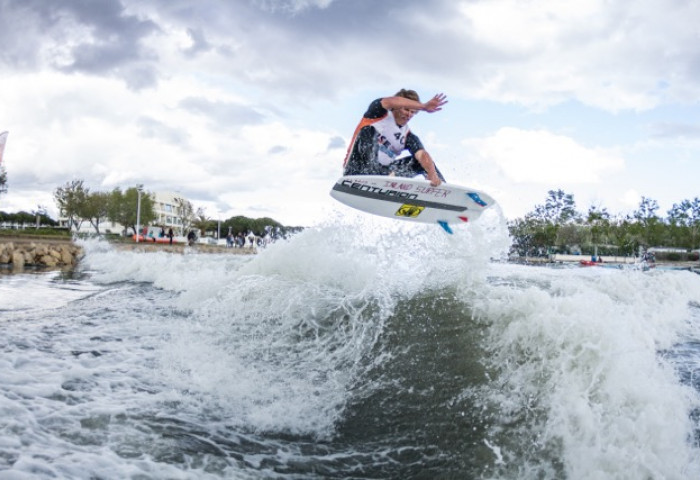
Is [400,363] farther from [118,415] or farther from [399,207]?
[399,207]

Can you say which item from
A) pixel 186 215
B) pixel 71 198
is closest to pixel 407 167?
pixel 71 198

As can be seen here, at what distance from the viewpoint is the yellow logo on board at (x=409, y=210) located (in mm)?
9117

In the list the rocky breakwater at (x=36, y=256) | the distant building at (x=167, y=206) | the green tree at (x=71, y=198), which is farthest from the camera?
the distant building at (x=167, y=206)

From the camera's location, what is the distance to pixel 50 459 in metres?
3.34

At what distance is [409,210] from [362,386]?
184 inches

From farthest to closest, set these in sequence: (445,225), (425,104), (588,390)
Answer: (445,225), (425,104), (588,390)

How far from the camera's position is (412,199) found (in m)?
8.99

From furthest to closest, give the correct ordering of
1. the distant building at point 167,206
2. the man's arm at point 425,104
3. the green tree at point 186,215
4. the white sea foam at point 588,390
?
the distant building at point 167,206, the green tree at point 186,215, the man's arm at point 425,104, the white sea foam at point 588,390

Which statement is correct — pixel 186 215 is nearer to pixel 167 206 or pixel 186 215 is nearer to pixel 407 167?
pixel 167 206

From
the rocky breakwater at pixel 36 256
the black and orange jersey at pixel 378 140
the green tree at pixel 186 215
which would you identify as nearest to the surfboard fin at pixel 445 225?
the black and orange jersey at pixel 378 140

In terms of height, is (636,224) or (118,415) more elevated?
(636,224)

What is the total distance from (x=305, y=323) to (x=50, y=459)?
3778 mm

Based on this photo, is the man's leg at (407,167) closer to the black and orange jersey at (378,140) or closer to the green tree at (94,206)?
the black and orange jersey at (378,140)

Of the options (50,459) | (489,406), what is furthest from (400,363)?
(50,459)
